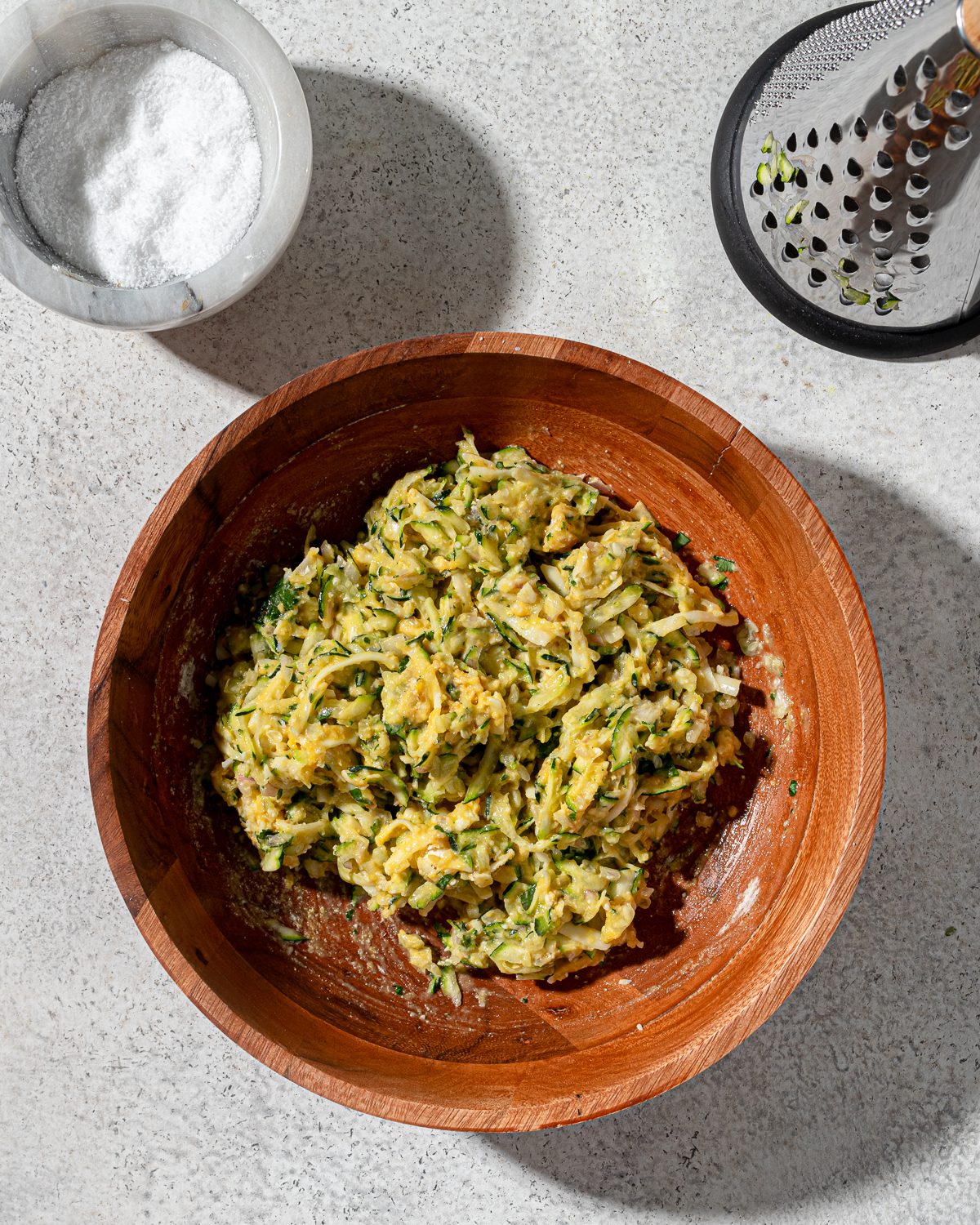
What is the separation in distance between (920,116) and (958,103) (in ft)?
0.25

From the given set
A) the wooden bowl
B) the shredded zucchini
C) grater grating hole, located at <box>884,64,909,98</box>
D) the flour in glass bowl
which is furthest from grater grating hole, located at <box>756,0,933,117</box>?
the flour in glass bowl

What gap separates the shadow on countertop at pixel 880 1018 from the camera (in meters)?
2.47

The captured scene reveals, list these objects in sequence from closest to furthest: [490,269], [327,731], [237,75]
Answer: [327,731], [237,75], [490,269]

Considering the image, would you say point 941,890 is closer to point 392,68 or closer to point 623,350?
point 623,350

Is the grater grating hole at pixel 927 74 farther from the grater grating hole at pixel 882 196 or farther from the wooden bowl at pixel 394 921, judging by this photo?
the wooden bowl at pixel 394 921

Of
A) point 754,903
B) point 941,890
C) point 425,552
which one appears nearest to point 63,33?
point 425,552

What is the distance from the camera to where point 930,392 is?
2.48m

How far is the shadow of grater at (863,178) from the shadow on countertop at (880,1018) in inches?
16.9

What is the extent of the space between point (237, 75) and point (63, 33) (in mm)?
409

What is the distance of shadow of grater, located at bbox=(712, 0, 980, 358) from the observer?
1898 mm

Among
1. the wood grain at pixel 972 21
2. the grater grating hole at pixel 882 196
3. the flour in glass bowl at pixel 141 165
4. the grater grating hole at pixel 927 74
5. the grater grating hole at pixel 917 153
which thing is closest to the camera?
the wood grain at pixel 972 21

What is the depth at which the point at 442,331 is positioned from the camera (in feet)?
8.02

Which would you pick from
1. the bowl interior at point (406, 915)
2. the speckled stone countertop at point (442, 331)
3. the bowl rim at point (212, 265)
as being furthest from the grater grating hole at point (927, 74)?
the bowl rim at point (212, 265)

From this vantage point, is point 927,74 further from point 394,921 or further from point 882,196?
point 394,921
